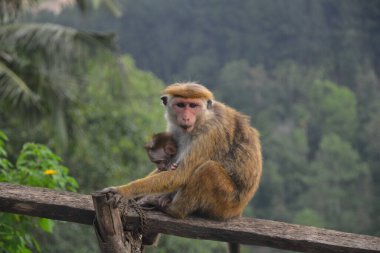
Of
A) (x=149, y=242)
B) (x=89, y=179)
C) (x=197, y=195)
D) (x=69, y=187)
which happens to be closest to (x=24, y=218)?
(x=69, y=187)

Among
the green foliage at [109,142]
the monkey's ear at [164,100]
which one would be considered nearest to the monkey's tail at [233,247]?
the monkey's ear at [164,100]

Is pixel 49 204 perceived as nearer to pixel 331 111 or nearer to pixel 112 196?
pixel 112 196

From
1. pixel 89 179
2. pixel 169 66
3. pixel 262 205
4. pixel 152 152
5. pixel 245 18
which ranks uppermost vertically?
pixel 245 18

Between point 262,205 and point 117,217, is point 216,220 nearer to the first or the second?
point 117,217

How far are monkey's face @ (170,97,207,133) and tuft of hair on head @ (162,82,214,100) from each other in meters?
0.03

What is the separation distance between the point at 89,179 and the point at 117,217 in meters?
12.3

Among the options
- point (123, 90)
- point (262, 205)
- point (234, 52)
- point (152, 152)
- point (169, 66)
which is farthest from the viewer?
point (234, 52)

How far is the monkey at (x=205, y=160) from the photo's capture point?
4547 millimetres

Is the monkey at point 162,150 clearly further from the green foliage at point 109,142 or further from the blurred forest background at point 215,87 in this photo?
the green foliage at point 109,142

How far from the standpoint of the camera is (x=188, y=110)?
4.75m

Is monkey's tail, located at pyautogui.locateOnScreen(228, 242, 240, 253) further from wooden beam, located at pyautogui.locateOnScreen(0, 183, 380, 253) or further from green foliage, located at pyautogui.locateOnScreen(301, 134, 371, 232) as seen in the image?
green foliage, located at pyautogui.locateOnScreen(301, 134, 371, 232)

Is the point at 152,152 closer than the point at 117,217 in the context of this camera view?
No

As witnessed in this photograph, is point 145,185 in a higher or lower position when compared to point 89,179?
higher

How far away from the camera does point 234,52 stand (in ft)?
187
